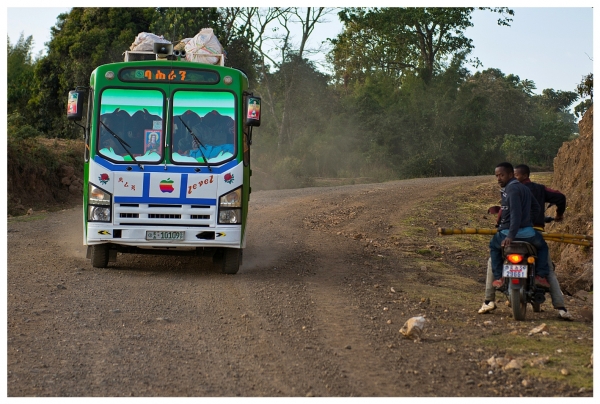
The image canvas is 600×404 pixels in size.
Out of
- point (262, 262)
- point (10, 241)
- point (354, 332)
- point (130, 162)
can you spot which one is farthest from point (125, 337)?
point (10, 241)

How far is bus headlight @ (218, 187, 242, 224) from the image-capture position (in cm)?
1037

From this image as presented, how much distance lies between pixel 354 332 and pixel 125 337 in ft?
7.07

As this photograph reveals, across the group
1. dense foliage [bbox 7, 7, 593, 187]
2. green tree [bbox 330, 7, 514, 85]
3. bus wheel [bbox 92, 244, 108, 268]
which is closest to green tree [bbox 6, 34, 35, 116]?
dense foliage [bbox 7, 7, 593, 187]

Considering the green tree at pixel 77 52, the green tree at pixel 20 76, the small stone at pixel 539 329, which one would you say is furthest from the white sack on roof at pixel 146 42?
the green tree at pixel 20 76

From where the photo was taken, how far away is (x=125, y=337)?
6.90 meters

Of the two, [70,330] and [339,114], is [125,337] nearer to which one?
[70,330]

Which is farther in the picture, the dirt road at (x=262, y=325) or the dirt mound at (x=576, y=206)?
the dirt mound at (x=576, y=206)

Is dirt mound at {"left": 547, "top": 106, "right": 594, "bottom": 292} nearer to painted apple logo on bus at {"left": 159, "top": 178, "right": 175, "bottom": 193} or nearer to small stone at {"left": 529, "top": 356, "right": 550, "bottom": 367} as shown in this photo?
small stone at {"left": 529, "top": 356, "right": 550, "bottom": 367}

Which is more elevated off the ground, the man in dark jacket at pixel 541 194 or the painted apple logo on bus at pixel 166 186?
the man in dark jacket at pixel 541 194

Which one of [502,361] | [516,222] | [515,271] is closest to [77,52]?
[516,222]

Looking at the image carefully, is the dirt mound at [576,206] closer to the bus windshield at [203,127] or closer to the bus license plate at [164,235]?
the bus windshield at [203,127]

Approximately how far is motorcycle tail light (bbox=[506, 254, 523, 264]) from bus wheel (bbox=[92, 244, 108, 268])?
5716 mm

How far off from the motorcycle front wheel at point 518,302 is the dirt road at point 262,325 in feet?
0.59

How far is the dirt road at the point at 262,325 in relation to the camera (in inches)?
217
